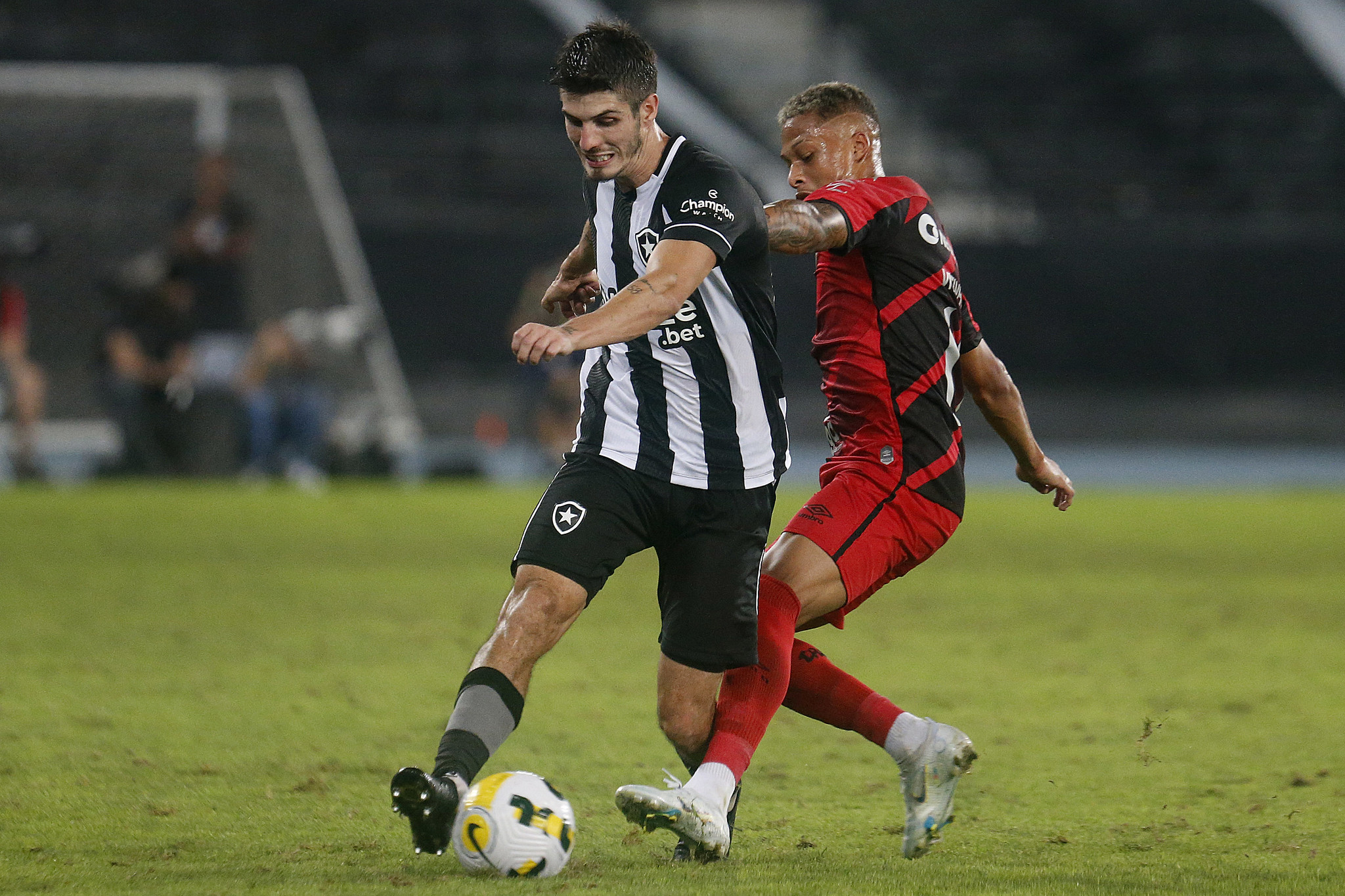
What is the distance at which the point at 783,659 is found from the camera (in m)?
3.93

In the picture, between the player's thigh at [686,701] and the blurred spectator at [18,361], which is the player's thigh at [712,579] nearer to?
the player's thigh at [686,701]

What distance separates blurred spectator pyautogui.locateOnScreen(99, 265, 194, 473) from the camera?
14.3 m

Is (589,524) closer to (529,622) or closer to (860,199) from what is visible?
(529,622)

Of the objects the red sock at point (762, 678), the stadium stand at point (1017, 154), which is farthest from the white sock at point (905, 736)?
the stadium stand at point (1017, 154)

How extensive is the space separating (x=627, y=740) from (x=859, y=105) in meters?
2.08

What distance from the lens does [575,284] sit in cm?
420

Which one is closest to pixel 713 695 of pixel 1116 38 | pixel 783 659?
pixel 783 659

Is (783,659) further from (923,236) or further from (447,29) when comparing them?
(447,29)

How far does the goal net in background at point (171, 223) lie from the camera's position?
15.0 metres

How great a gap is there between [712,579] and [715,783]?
0.45 metres

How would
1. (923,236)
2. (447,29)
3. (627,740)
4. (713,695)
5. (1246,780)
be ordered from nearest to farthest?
(713,695), (923,236), (1246,780), (627,740), (447,29)

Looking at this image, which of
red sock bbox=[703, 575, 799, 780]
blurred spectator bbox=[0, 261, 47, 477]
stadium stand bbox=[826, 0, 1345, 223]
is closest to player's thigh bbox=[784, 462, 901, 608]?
red sock bbox=[703, 575, 799, 780]

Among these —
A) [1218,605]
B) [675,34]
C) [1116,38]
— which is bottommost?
[1218,605]

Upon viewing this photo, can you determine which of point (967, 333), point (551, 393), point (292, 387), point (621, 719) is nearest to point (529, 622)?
point (967, 333)
